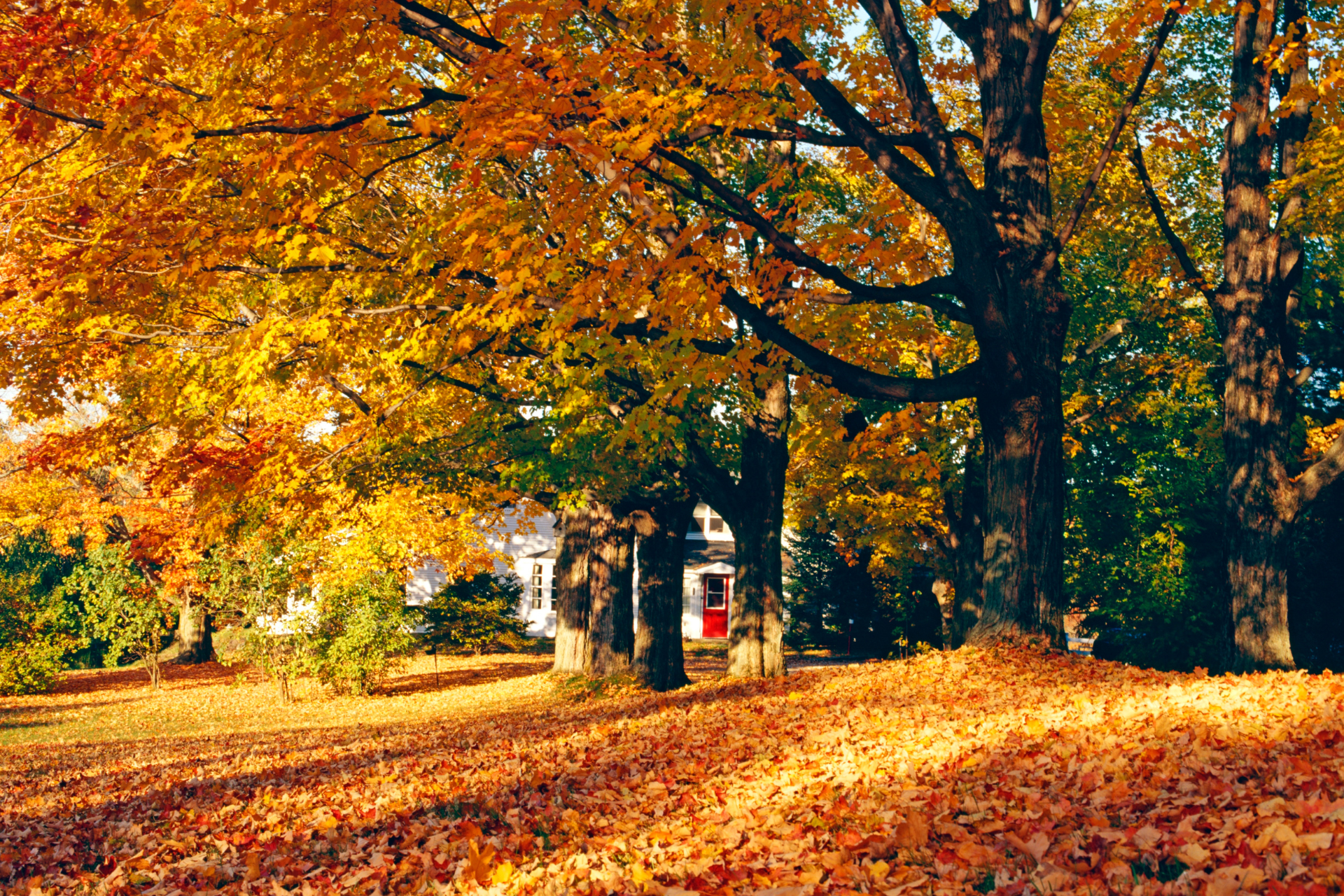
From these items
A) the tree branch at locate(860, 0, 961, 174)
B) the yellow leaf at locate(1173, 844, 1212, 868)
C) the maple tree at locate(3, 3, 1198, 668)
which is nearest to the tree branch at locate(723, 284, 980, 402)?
the maple tree at locate(3, 3, 1198, 668)

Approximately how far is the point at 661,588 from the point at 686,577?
90.5 ft

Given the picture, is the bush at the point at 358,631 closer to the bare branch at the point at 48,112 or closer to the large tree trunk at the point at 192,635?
the large tree trunk at the point at 192,635

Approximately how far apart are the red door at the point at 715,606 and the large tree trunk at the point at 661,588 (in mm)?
26057

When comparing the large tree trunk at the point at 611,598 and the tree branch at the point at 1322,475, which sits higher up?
the tree branch at the point at 1322,475

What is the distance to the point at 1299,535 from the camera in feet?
56.3

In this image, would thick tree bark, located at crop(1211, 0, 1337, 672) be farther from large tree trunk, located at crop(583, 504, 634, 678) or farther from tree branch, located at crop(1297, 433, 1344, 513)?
large tree trunk, located at crop(583, 504, 634, 678)

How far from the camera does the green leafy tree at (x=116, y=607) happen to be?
23.9m

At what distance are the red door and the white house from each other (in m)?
0.03

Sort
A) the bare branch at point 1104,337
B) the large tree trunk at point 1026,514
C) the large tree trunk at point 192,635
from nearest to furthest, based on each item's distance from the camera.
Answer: the large tree trunk at point 1026,514, the bare branch at point 1104,337, the large tree trunk at point 192,635

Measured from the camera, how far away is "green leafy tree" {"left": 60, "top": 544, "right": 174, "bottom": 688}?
23.9 meters

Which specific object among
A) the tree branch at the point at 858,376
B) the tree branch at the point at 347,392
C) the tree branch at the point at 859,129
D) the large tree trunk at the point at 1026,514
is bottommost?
the large tree trunk at the point at 1026,514

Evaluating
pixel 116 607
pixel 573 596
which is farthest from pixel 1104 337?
pixel 116 607

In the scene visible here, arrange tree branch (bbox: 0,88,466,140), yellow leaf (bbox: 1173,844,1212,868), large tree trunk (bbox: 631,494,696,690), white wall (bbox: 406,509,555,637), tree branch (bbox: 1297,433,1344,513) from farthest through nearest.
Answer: white wall (bbox: 406,509,555,637), large tree trunk (bbox: 631,494,696,690), tree branch (bbox: 1297,433,1344,513), tree branch (bbox: 0,88,466,140), yellow leaf (bbox: 1173,844,1212,868)

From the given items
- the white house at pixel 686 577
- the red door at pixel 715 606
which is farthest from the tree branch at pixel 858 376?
the red door at pixel 715 606
